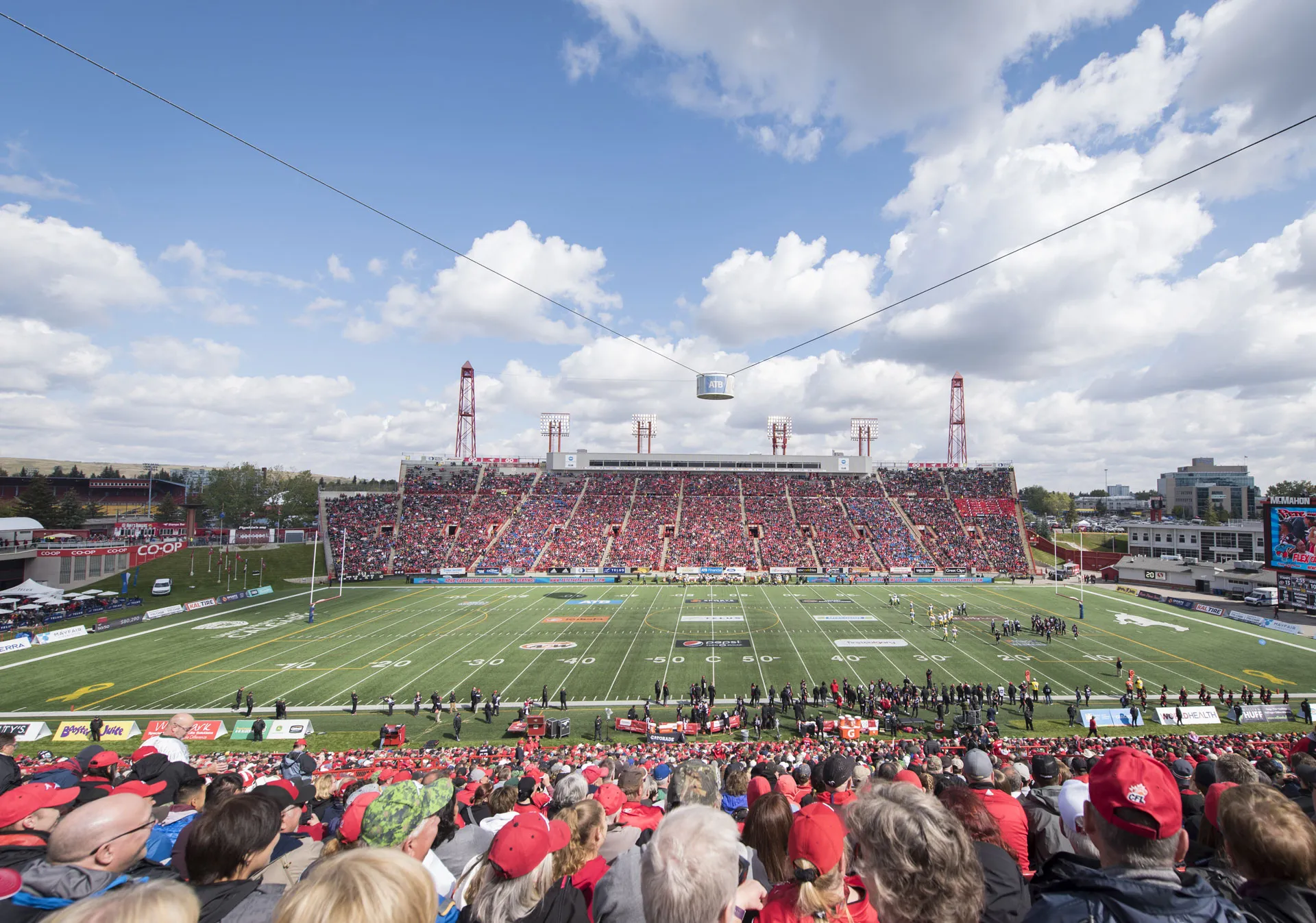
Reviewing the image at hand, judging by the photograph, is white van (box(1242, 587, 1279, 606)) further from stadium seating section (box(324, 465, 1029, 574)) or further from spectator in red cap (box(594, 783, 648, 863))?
spectator in red cap (box(594, 783, 648, 863))

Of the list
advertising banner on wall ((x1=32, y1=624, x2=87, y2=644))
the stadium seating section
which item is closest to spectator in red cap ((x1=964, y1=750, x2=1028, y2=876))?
advertising banner on wall ((x1=32, y1=624, x2=87, y2=644))

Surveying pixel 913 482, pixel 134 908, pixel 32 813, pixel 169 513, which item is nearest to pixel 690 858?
pixel 134 908

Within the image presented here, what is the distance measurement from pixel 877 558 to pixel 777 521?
1200 cm

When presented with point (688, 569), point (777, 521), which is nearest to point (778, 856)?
point (688, 569)

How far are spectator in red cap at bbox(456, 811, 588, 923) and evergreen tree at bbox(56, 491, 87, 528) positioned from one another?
102230mm

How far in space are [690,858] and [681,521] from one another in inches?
2761

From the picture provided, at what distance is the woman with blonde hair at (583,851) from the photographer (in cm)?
419

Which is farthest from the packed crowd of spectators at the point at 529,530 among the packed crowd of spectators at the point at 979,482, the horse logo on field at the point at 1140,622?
the horse logo on field at the point at 1140,622

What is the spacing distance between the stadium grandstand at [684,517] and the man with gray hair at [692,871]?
59.8m

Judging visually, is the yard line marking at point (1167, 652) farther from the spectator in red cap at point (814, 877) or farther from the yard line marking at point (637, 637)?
the spectator in red cap at point (814, 877)

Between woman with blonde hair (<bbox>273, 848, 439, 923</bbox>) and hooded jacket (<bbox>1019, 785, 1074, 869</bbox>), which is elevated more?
woman with blonde hair (<bbox>273, 848, 439, 923</bbox>)

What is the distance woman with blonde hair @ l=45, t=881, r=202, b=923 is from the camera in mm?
1998

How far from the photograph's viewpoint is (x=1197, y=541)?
→ 60.1 meters

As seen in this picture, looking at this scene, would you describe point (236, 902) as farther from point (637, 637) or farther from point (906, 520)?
point (906, 520)
